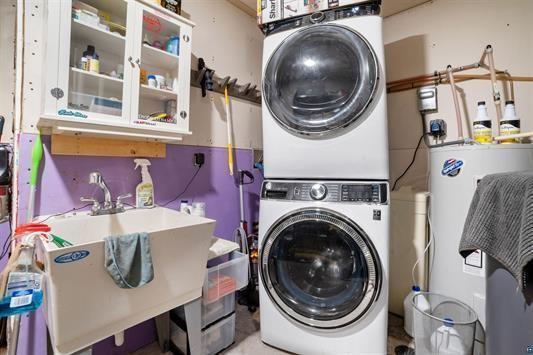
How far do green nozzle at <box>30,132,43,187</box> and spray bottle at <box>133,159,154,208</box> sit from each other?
419 millimetres

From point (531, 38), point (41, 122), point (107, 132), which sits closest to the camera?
point (41, 122)

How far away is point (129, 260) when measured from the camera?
91 cm

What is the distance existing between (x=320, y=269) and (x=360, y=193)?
0.49 meters

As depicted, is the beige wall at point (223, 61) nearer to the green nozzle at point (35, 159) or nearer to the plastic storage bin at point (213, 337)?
the green nozzle at point (35, 159)

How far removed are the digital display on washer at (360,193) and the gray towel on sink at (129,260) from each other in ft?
3.17

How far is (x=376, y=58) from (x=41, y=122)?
5.32ft

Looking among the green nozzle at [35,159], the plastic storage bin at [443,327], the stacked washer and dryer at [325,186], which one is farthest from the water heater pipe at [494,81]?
the green nozzle at [35,159]

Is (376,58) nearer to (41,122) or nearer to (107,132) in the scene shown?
(107,132)

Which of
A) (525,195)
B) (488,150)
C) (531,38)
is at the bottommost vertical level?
(525,195)

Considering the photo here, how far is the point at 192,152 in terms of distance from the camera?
71.4 inches

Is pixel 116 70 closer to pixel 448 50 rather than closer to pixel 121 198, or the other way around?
pixel 121 198

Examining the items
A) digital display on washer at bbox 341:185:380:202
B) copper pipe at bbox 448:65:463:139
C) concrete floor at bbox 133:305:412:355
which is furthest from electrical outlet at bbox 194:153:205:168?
copper pipe at bbox 448:65:463:139

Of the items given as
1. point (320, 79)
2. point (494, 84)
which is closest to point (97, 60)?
point (320, 79)

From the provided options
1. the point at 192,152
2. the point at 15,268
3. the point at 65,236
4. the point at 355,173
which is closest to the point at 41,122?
the point at 65,236
